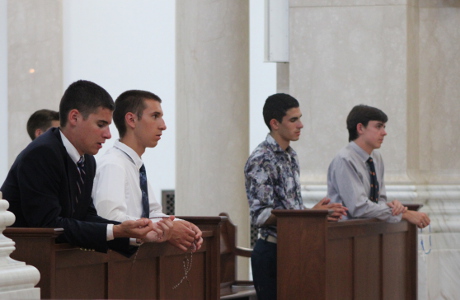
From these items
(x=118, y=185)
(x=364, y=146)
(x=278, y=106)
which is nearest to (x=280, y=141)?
(x=278, y=106)

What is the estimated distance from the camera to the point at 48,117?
6.52m

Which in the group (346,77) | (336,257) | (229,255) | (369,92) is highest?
(346,77)

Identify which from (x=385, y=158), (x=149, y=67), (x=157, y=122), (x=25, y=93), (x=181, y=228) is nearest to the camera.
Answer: (x=181, y=228)

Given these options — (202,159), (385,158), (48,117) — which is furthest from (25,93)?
(385,158)

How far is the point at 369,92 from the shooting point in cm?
812

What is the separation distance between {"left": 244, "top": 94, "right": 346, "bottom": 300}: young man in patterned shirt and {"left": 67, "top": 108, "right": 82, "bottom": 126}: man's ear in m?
1.43

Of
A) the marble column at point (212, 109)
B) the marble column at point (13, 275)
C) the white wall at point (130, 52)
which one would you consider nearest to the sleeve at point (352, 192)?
the marble column at point (212, 109)

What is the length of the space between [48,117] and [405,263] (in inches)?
112

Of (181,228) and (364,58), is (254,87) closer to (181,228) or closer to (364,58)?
(364,58)

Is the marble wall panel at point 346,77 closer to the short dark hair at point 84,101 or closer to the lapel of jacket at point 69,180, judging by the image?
the short dark hair at point 84,101

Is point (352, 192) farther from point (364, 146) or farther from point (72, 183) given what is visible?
point (72, 183)

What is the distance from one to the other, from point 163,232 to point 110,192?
0.34 meters

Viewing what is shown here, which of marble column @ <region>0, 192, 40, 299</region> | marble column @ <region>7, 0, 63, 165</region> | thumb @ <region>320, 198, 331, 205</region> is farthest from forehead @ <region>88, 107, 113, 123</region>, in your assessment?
marble column @ <region>7, 0, 63, 165</region>

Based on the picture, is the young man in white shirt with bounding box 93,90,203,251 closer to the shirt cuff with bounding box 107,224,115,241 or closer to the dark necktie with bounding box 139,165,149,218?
the dark necktie with bounding box 139,165,149,218
